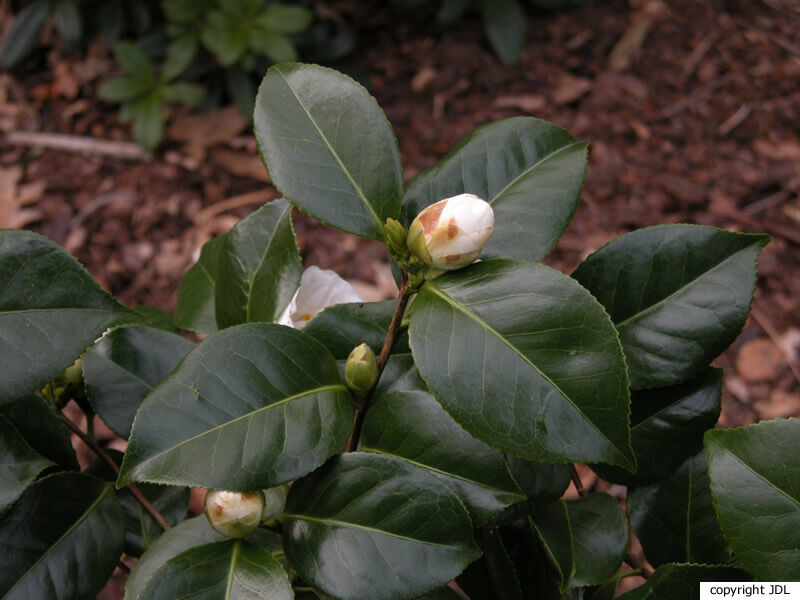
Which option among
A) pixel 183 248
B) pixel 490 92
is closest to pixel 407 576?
pixel 183 248

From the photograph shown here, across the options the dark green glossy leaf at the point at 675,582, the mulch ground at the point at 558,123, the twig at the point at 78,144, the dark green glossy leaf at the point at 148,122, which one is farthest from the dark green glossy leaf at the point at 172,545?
the twig at the point at 78,144

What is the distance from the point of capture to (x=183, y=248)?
2.54m

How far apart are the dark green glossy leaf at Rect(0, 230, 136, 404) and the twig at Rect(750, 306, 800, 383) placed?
1915mm

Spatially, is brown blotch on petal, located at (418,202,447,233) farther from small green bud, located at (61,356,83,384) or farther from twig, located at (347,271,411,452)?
small green bud, located at (61,356,83,384)

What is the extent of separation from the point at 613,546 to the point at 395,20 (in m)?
2.78

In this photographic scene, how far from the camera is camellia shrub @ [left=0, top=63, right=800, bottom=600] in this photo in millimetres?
614

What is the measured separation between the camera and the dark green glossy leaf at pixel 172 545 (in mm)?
760

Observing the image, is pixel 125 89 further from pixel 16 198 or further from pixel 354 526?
pixel 354 526

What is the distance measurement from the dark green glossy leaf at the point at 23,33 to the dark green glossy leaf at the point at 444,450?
273 centimetres

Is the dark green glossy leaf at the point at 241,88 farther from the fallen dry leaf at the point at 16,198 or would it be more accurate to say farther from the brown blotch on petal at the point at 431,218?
the brown blotch on petal at the point at 431,218

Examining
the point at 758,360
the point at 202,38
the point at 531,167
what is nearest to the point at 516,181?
the point at 531,167

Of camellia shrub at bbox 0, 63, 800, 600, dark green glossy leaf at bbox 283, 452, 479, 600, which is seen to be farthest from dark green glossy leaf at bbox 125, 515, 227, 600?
dark green glossy leaf at bbox 283, 452, 479, 600

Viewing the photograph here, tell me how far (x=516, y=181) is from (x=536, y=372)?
0.25 meters

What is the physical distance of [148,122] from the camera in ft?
8.37
